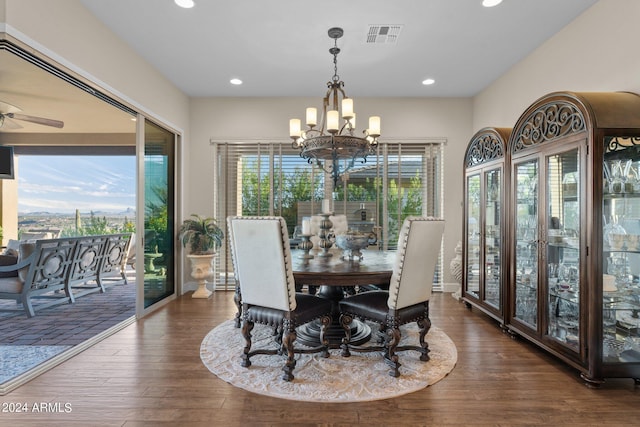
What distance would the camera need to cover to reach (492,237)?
11.3 feet

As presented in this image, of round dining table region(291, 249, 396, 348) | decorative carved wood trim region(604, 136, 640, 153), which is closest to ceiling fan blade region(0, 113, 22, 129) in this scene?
round dining table region(291, 249, 396, 348)

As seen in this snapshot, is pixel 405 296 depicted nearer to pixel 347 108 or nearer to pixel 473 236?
pixel 347 108

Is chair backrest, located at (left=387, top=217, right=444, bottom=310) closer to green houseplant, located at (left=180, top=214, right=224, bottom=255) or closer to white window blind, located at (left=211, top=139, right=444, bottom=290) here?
white window blind, located at (left=211, top=139, right=444, bottom=290)

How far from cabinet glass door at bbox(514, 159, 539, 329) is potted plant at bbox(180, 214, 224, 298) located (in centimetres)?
359

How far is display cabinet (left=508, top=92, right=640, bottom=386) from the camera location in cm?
210

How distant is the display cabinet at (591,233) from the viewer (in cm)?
210

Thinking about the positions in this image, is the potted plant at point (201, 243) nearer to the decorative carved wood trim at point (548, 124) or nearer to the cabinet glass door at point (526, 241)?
the cabinet glass door at point (526, 241)

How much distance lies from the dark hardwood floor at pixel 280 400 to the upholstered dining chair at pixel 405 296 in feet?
1.27

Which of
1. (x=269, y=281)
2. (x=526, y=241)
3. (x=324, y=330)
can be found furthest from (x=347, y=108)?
(x=526, y=241)

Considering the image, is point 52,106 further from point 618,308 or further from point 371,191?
point 618,308

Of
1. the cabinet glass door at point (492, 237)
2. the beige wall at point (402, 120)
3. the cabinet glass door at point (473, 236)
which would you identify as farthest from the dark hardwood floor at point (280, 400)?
the beige wall at point (402, 120)

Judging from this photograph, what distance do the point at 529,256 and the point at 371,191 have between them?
233 centimetres

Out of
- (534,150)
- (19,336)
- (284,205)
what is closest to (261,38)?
(284,205)

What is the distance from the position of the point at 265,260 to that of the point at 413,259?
1.06 m
